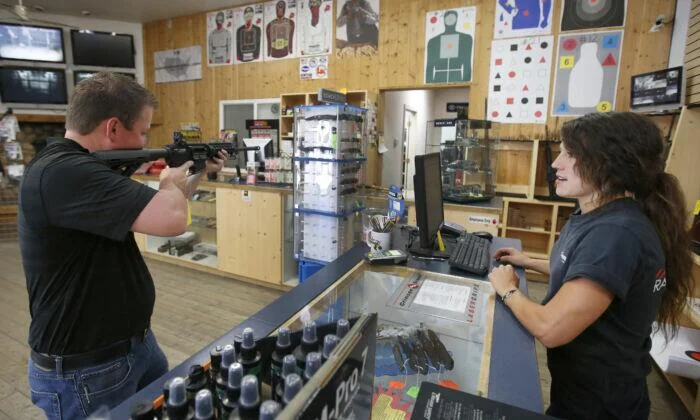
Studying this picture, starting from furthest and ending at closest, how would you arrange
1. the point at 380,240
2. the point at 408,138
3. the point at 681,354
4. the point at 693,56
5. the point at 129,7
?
the point at 408,138, the point at 129,7, the point at 693,56, the point at 681,354, the point at 380,240

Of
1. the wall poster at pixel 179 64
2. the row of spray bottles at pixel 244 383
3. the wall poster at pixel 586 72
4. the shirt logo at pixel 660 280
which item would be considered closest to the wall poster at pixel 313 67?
the wall poster at pixel 179 64

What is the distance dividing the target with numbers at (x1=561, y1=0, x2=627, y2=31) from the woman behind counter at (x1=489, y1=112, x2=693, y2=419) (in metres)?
3.78

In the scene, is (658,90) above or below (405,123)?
above

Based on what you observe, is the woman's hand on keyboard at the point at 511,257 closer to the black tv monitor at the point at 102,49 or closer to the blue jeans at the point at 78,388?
the blue jeans at the point at 78,388

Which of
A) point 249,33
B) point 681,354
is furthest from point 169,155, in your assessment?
point 249,33

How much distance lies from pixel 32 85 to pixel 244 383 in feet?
24.2

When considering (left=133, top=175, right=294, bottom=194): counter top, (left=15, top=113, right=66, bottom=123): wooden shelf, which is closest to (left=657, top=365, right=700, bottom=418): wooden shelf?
(left=133, top=175, right=294, bottom=194): counter top

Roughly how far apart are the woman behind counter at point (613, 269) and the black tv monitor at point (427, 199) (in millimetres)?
566

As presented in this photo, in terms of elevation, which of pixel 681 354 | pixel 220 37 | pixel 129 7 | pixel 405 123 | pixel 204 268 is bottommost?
pixel 204 268

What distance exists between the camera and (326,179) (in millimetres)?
3475

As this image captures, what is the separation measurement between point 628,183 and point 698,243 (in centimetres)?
164

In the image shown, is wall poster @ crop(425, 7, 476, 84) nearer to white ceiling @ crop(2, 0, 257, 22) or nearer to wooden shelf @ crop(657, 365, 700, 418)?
Answer: white ceiling @ crop(2, 0, 257, 22)

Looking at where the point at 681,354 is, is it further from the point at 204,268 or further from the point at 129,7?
the point at 129,7

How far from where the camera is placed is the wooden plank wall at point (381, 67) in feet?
12.5
